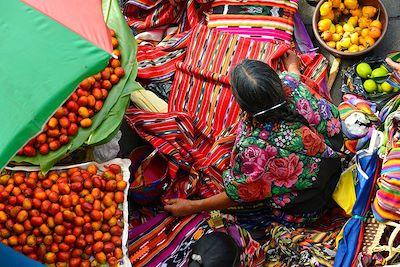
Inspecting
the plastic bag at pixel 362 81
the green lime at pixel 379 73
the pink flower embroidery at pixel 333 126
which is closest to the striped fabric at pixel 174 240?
the pink flower embroidery at pixel 333 126

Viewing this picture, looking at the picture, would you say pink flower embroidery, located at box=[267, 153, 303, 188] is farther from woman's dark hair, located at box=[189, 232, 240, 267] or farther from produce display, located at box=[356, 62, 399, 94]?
produce display, located at box=[356, 62, 399, 94]

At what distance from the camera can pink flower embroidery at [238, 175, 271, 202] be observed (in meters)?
3.43

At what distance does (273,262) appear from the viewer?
142 inches

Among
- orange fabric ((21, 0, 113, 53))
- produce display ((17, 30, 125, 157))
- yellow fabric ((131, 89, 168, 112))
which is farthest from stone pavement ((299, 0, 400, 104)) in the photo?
orange fabric ((21, 0, 113, 53))

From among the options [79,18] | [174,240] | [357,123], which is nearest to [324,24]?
[357,123]

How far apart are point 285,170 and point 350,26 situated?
3.98 ft

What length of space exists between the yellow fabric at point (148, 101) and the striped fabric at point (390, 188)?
1.41 meters

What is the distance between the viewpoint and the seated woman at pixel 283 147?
3.15 meters

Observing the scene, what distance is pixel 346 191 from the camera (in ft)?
11.5

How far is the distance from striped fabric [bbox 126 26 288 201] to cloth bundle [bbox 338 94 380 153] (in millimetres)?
492

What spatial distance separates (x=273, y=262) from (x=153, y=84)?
1.29 metres

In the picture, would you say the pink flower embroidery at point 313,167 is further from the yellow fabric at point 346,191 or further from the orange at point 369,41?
the orange at point 369,41

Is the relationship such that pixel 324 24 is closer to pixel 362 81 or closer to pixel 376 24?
pixel 376 24

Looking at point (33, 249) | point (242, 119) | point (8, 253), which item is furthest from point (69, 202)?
point (242, 119)
